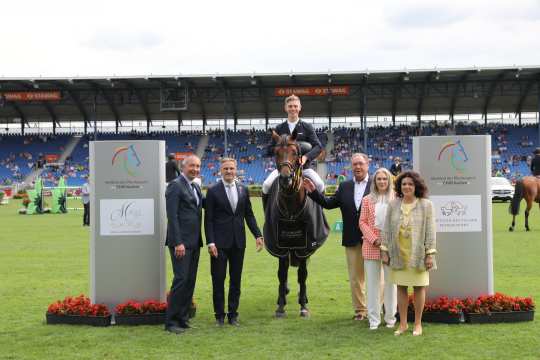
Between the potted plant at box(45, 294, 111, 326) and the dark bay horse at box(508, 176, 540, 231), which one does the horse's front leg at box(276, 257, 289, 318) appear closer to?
the potted plant at box(45, 294, 111, 326)

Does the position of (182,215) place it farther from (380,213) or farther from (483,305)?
(483,305)

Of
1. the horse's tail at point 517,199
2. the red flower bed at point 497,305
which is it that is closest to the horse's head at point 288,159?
the red flower bed at point 497,305

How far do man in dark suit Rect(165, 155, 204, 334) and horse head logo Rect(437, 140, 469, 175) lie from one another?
2.94m

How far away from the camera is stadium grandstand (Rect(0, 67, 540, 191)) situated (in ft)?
138

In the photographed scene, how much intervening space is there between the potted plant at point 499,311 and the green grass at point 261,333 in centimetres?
14

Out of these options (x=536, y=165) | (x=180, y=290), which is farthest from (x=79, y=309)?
(x=536, y=165)

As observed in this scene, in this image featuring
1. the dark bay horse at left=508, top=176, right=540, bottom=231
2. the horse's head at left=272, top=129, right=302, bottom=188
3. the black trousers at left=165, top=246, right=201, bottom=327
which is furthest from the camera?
the dark bay horse at left=508, top=176, right=540, bottom=231

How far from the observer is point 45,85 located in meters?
43.3

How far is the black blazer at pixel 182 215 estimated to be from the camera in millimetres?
6672

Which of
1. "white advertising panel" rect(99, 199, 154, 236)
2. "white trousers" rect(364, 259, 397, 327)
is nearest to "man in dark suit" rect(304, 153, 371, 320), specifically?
"white trousers" rect(364, 259, 397, 327)

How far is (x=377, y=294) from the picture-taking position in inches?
263

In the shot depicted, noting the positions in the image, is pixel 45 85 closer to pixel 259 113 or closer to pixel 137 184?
pixel 259 113

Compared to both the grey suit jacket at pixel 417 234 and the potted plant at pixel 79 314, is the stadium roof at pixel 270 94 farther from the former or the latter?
the grey suit jacket at pixel 417 234

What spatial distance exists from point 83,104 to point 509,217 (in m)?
37.6
